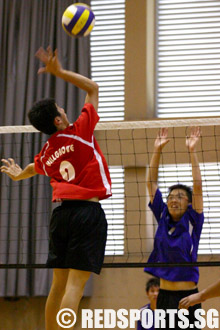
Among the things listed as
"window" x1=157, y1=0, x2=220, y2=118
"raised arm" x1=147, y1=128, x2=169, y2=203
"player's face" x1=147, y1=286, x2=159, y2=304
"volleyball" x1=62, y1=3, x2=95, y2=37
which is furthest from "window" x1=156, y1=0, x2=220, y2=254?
"volleyball" x1=62, y1=3, x2=95, y2=37

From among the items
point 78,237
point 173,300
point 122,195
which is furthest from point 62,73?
point 122,195

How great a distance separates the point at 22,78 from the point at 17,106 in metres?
0.37

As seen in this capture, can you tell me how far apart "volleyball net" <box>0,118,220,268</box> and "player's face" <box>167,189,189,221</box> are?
192 centimetres

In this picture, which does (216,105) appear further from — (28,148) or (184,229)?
(184,229)

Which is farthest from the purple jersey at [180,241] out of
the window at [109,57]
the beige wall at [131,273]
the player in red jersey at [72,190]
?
the window at [109,57]

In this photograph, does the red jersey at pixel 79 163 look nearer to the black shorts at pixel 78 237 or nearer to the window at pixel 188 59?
the black shorts at pixel 78 237

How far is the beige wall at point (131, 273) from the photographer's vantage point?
7016mm

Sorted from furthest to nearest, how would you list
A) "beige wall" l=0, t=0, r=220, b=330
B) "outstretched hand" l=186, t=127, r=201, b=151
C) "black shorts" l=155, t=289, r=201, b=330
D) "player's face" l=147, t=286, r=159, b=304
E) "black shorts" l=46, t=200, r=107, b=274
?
"beige wall" l=0, t=0, r=220, b=330
"player's face" l=147, t=286, r=159, b=304
"outstretched hand" l=186, t=127, r=201, b=151
"black shorts" l=155, t=289, r=201, b=330
"black shorts" l=46, t=200, r=107, b=274

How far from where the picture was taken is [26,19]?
7961 mm

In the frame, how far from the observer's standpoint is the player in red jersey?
13.2 ft

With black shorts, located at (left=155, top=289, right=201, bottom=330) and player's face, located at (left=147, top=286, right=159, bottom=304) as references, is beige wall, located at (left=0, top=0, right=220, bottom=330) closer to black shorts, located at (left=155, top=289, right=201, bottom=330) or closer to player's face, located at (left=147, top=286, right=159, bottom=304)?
player's face, located at (left=147, top=286, right=159, bottom=304)

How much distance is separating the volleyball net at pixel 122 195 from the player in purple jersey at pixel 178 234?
188cm

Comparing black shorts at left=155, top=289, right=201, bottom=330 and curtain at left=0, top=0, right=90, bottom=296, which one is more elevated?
curtain at left=0, top=0, right=90, bottom=296

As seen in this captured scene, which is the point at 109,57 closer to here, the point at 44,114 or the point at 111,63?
the point at 111,63
